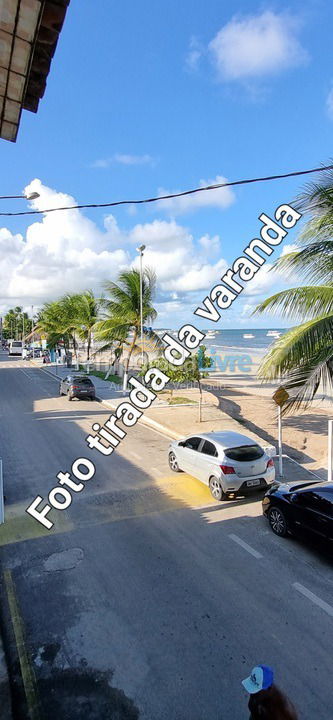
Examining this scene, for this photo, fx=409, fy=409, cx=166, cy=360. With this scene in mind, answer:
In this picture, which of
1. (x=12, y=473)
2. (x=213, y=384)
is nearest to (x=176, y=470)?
(x=12, y=473)

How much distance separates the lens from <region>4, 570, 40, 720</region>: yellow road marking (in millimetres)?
4051

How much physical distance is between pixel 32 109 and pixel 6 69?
68 centimetres

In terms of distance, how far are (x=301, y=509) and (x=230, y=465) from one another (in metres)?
2.04

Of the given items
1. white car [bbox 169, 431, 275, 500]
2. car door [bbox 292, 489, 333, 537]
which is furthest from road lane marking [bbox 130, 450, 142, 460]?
car door [bbox 292, 489, 333, 537]

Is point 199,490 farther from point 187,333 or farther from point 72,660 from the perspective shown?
point 187,333

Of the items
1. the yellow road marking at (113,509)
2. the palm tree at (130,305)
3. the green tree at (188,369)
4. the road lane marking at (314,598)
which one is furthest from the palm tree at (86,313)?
the road lane marking at (314,598)

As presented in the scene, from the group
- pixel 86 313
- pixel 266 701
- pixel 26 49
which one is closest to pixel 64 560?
pixel 266 701

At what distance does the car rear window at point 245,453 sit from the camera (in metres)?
9.00

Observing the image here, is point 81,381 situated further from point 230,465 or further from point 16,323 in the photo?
point 16,323

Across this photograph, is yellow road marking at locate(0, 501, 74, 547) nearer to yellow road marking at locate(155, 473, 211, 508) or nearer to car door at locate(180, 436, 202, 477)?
yellow road marking at locate(155, 473, 211, 508)

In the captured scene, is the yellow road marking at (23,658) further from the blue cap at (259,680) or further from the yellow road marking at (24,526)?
the blue cap at (259,680)

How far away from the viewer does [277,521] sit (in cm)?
759

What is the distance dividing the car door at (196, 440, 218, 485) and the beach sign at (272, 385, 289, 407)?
181 centimetres

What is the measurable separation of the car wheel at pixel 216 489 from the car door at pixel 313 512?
203 cm
